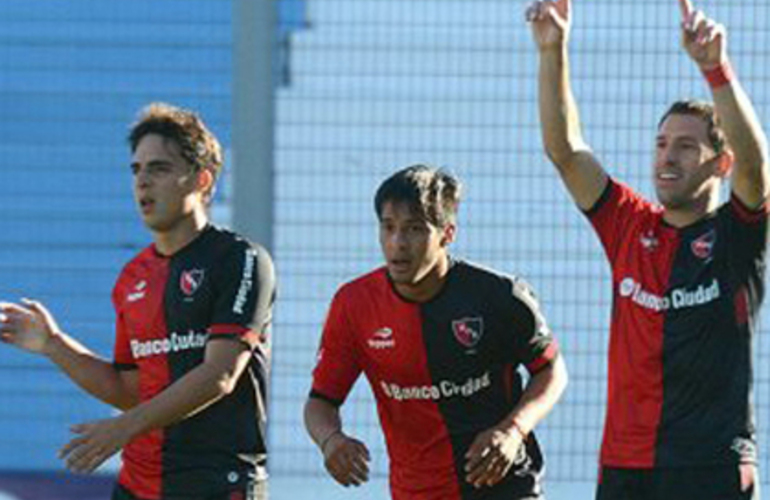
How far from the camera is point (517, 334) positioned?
680 centimetres

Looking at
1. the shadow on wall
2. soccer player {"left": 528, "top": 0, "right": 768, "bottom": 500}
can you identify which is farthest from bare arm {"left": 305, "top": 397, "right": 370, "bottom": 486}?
the shadow on wall

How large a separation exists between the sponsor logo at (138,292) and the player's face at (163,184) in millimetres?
166

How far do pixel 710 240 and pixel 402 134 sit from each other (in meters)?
2.20

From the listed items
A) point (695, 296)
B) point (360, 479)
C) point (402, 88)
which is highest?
point (402, 88)

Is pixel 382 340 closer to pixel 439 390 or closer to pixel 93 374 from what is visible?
pixel 439 390

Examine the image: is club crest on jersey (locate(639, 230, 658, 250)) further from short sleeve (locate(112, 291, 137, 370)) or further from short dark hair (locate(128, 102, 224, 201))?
short sleeve (locate(112, 291, 137, 370))

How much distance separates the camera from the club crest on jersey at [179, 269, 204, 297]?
695 cm

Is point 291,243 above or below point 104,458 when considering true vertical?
above

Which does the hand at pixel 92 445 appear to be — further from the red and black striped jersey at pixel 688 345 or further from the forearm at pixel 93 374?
the red and black striped jersey at pixel 688 345

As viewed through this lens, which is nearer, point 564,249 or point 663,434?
point 663,434

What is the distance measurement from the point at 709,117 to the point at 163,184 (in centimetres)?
153

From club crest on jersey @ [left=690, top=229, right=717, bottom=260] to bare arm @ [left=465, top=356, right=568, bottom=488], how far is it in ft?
1.90

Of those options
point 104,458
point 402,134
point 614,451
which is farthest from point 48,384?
point 614,451

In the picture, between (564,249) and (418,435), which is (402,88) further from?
(418,435)
